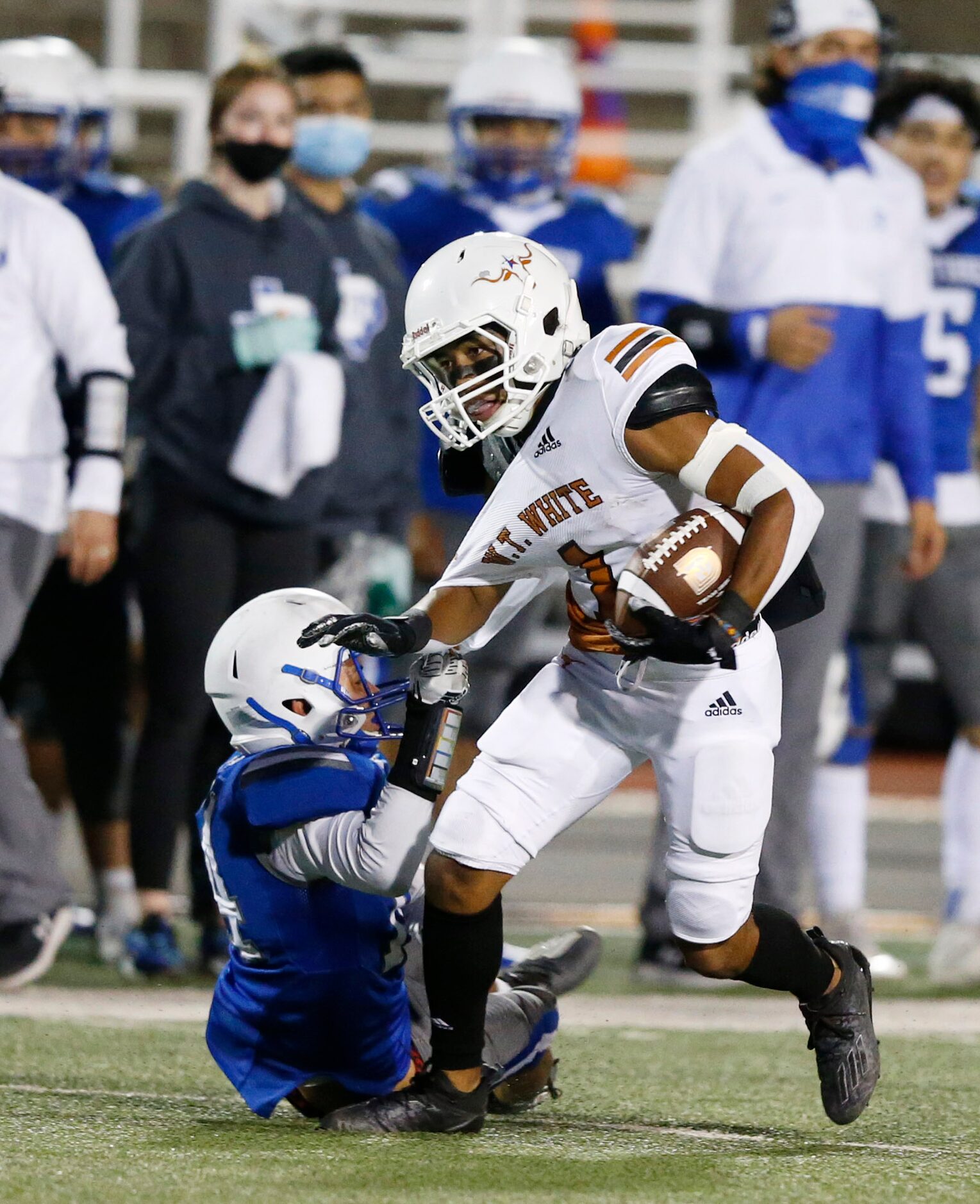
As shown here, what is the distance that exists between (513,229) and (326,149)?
1.79 ft

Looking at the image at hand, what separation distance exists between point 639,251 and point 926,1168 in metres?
8.10

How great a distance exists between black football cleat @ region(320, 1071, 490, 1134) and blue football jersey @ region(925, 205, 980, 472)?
9.72ft

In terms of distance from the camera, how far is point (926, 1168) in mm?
2965

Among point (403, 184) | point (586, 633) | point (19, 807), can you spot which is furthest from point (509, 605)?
point (403, 184)

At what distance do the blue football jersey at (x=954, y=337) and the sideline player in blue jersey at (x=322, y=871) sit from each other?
2.72 metres

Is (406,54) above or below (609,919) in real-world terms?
above

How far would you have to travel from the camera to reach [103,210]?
233 inches

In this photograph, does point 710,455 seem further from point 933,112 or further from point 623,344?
point 933,112

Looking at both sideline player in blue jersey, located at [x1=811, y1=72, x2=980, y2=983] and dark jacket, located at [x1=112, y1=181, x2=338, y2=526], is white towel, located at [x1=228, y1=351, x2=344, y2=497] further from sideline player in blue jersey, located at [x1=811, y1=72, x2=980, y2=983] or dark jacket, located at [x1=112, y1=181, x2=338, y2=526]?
sideline player in blue jersey, located at [x1=811, y1=72, x2=980, y2=983]

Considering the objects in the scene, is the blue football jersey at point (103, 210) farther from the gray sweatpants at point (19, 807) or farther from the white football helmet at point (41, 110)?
the gray sweatpants at point (19, 807)

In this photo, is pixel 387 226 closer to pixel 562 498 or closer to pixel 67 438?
pixel 67 438

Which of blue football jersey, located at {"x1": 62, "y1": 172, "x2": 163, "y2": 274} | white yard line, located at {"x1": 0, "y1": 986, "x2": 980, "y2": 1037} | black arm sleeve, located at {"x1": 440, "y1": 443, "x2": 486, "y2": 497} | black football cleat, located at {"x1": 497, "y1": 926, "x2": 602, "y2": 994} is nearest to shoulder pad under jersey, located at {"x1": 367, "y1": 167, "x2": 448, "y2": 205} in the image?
blue football jersey, located at {"x1": 62, "y1": 172, "x2": 163, "y2": 274}

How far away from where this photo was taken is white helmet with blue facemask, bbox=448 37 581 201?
5965 millimetres

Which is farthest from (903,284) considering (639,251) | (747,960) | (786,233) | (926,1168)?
(639,251)
